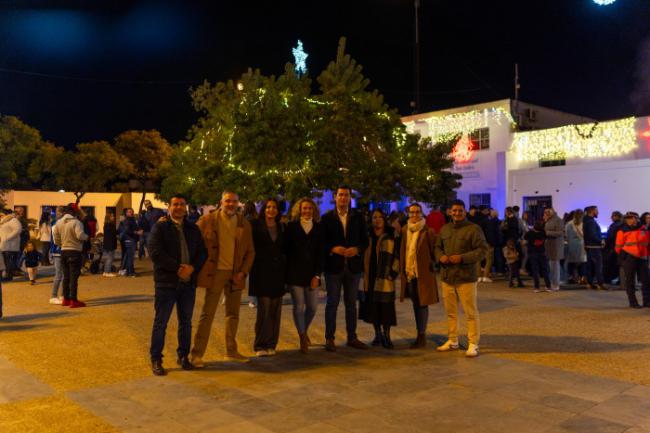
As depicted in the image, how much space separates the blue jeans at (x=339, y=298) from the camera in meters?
6.54

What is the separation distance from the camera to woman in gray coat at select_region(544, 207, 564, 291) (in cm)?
1171

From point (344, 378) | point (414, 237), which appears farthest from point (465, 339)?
point (344, 378)

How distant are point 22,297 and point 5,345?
15.4ft

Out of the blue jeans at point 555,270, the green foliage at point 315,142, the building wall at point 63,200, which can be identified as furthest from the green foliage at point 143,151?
the blue jeans at point 555,270

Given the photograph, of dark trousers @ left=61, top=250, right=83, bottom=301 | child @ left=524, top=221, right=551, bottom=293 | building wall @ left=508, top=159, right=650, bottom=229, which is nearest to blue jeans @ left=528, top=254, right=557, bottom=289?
child @ left=524, top=221, right=551, bottom=293

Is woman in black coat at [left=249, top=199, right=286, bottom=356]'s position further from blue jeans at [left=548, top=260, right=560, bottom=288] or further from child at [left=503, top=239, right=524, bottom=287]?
blue jeans at [left=548, top=260, right=560, bottom=288]

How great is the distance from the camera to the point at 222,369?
5.78 m

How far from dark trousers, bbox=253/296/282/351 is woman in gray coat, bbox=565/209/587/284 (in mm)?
8838

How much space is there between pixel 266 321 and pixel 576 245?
9.01 m

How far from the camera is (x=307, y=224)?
21.3ft

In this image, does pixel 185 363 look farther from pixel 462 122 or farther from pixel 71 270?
pixel 462 122

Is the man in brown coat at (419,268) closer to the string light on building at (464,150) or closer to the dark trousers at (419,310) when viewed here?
the dark trousers at (419,310)

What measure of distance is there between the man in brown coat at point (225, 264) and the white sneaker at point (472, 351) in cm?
259

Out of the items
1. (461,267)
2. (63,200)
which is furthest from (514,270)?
(63,200)
